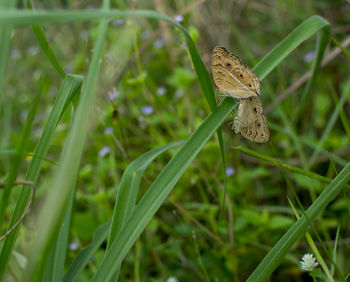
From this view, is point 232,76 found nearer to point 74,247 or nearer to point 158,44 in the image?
point 74,247

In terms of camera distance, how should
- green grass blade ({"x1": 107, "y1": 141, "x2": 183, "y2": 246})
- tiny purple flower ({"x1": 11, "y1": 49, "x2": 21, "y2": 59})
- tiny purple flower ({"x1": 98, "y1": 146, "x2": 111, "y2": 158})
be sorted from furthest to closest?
1. tiny purple flower ({"x1": 11, "y1": 49, "x2": 21, "y2": 59})
2. tiny purple flower ({"x1": 98, "y1": 146, "x2": 111, "y2": 158})
3. green grass blade ({"x1": 107, "y1": 141, "x2": 183, "y2": 246})

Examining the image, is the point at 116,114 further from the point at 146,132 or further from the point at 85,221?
the point at 146,132

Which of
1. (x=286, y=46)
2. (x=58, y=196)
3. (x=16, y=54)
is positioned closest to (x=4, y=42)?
(x=58, y=196)

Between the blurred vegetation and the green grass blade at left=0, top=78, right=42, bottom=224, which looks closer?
the green grass blade at left=0, top=78, right=42, bottom=224

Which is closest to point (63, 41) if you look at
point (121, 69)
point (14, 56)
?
point (14, 56)

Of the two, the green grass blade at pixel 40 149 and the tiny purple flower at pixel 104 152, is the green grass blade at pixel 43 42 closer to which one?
the green grass blade at pixel 40 149

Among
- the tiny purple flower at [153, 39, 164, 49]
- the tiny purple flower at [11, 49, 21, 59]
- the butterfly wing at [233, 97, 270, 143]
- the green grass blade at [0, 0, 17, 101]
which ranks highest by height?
the tiny purple flower at [11, 49, 21, 59]

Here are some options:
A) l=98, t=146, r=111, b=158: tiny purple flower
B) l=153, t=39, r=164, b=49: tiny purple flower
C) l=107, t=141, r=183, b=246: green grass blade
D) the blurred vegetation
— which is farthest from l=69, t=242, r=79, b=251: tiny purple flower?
l=153, t=39, r=164, b=49: tiny purple flower

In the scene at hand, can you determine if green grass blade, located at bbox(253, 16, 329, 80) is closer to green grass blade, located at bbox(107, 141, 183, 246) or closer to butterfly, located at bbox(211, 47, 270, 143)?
butterfly, located at bbox(211, 47, 270, 143)
